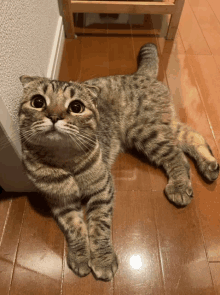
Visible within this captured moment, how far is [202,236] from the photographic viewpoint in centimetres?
123

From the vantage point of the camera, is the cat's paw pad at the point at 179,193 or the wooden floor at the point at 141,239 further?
the cat's paw pad at the point at 179,193

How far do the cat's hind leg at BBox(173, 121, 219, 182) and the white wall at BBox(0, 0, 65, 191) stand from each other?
101 centimetres

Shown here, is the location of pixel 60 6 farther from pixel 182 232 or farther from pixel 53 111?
pixel 182 232

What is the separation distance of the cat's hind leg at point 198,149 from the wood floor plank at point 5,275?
124 centimetres

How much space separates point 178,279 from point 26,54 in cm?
143

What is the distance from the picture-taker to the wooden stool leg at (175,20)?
6.70 ft

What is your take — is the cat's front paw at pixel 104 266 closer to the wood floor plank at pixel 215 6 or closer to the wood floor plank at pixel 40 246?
the wood floor plank at pixel 40 246

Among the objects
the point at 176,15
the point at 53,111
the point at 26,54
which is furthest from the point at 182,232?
the point at 176,15

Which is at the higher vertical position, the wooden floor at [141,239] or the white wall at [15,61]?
the white wall at [15,61]

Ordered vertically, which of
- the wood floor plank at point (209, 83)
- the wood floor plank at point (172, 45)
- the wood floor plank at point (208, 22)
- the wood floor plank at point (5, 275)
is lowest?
the wood floor plank at point (5, 275)

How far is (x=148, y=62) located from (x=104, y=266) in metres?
1.47

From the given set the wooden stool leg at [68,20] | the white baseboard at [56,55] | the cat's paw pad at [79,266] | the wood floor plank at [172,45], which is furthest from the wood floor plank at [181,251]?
the wooden stool leg at [68,20]

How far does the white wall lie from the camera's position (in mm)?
927

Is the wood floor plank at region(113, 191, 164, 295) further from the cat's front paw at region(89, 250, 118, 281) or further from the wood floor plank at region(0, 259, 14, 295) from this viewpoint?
the wood floor plank at region(0, 259, 14, 295)
